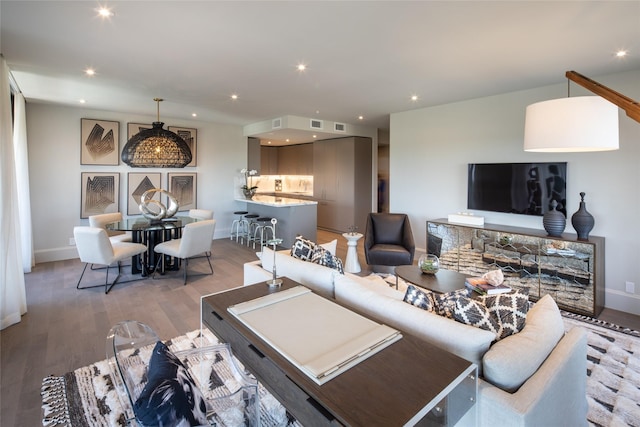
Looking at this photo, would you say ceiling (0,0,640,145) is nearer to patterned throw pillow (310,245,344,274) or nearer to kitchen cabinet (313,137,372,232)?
patterned throw pillow (310,245,344,274)

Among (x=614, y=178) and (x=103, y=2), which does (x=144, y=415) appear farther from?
(x=614, y=178)

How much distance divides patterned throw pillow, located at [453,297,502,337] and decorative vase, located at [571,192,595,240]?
284 centimetres

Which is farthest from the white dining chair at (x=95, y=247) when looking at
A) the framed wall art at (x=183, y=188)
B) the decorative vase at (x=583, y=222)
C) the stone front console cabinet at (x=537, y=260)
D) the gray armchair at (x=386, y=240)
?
the decorative vase at (x=583, y=222)

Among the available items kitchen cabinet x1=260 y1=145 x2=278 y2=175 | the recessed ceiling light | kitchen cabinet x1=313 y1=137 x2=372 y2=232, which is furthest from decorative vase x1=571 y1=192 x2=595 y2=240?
kitchen cabinet x1=260 y1=145 x2=278 y2=175

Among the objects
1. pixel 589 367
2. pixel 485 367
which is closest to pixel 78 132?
pixel 485 367

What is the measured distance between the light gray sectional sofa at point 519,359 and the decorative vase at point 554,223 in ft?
7.60

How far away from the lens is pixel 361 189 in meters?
7.74

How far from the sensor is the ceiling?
231cm

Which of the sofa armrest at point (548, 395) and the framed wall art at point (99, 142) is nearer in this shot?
the sofa armrest at point (548, 395)

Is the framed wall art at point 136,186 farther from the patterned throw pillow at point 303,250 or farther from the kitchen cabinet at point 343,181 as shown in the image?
the patterned throw pillow at point 303,250

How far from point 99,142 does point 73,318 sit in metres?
3.82

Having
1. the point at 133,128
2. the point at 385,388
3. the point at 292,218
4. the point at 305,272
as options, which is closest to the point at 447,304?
the point at 385,388

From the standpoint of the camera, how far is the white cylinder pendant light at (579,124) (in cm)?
201

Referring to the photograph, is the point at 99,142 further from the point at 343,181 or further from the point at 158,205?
the point at 343,181
